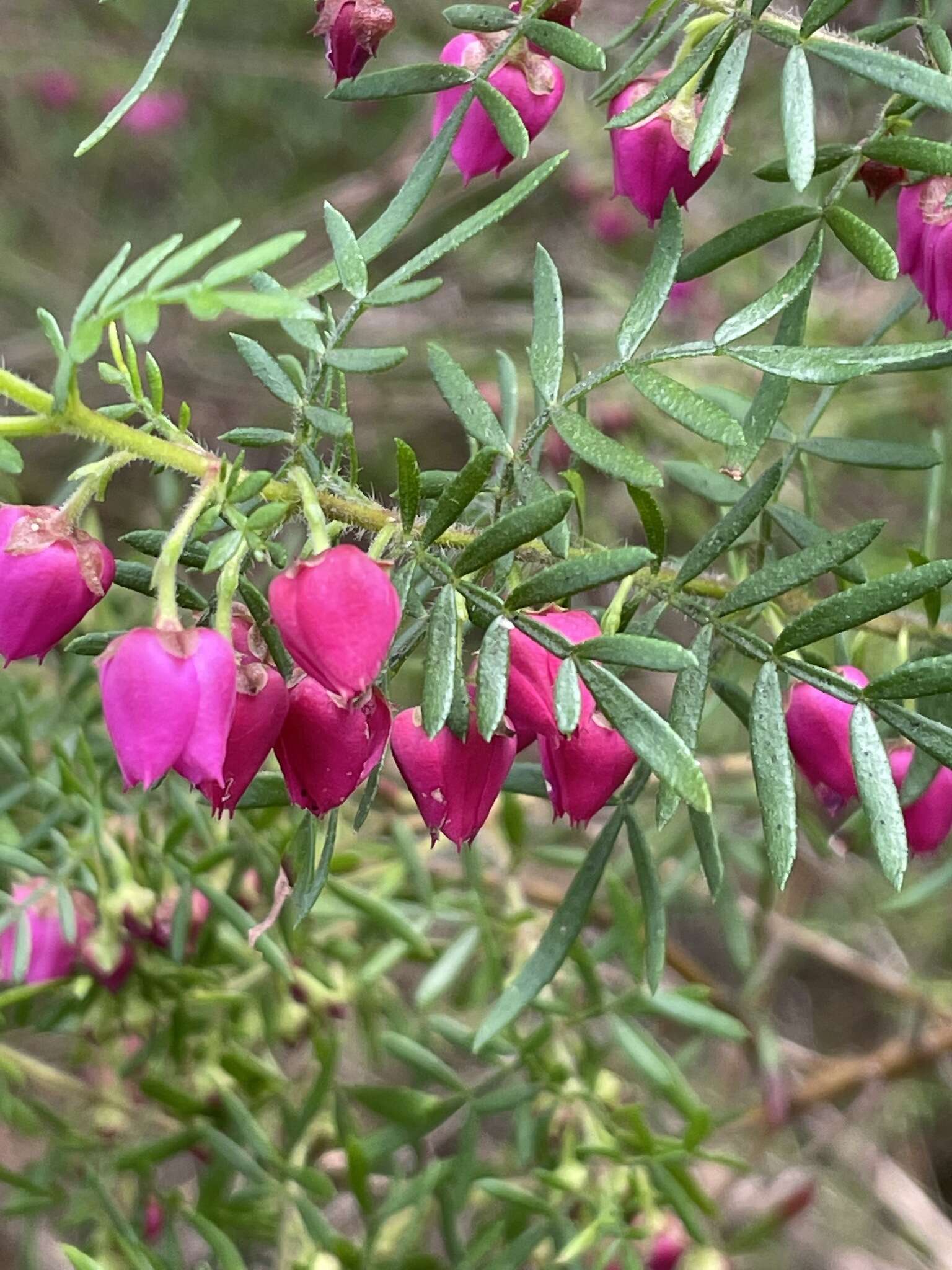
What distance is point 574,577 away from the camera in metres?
0.66

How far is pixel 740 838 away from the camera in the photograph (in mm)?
1653

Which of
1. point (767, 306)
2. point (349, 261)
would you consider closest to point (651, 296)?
point (767, 306)

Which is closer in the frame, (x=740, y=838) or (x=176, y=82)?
(x=740, y=838)

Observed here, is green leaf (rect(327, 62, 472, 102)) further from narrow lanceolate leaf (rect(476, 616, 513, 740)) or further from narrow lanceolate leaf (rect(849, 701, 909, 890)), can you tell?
narrow lanceolate leaf (rect(849, 701, 909, 890))

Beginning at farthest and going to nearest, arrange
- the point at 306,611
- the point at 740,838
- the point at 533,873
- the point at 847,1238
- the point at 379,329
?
1. the point at 379,329
2. the point at 847,1238
3. the point at 533,873
4. the point at 740,838
5. the point at 306,611

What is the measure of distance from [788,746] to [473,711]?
199 millimetres

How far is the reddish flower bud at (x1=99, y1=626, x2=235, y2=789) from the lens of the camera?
24.0 inches

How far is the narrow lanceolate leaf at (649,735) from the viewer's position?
0.62 metres

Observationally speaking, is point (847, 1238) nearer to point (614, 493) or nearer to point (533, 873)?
point (533, 873)

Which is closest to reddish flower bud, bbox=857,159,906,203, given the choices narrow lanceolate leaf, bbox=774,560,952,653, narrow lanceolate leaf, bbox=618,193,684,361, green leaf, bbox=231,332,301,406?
narrow lanceolate leaf, bbox=618,193,684,361

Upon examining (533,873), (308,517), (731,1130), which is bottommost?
(731,1130)

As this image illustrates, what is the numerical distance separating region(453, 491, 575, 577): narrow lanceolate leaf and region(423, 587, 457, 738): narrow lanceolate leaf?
22 millimetres

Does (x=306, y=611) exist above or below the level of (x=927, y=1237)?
above

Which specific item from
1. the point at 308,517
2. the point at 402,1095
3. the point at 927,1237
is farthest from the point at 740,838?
the point at 308,517
